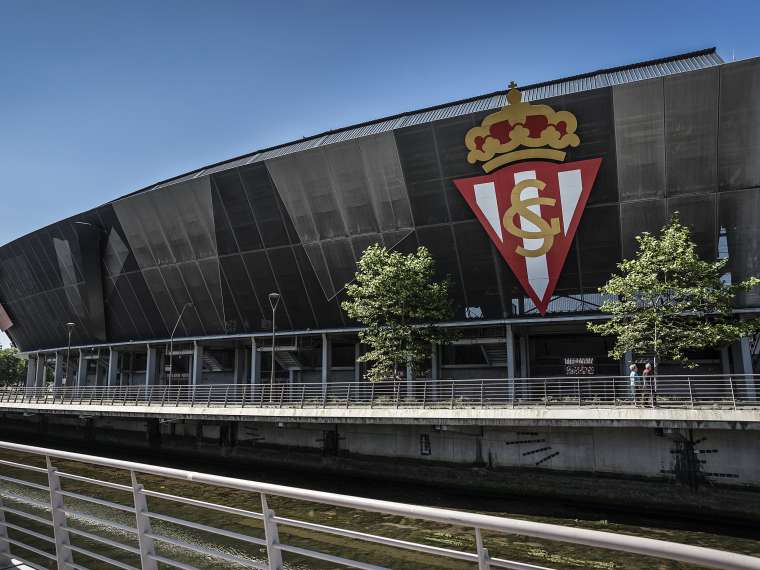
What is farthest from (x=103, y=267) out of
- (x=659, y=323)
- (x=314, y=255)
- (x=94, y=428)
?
(x=659, y=323)

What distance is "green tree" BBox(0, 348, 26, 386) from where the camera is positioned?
9800 cm

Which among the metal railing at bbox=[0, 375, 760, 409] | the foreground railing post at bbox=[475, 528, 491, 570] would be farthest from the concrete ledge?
the foreground railing post at bbox=[475, 528, 491, 570]

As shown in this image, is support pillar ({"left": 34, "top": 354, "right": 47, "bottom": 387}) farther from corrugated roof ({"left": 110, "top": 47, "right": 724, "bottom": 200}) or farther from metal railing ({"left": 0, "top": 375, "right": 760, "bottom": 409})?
corrugated roof ({"left": 110, "top": 47, "right": 724, "bottom": 200})

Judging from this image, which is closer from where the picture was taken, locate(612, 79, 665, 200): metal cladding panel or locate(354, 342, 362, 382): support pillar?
locate(612, 79, 665, 200): metal cladding panel

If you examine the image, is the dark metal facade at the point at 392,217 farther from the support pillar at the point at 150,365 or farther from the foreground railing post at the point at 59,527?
the foreground railing post at the point at 59,527

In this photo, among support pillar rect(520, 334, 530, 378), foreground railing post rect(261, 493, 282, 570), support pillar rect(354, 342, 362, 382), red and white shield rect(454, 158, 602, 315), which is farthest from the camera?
support pillar rect(354, 342, 362, 382)

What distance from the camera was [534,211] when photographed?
1117 inches

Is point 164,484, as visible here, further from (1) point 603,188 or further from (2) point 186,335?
(1) point 603,188

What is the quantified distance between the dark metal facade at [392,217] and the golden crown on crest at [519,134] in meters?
0.58

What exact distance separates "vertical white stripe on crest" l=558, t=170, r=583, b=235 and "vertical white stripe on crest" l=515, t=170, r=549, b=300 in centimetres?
125

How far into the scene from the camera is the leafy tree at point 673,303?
891 inches

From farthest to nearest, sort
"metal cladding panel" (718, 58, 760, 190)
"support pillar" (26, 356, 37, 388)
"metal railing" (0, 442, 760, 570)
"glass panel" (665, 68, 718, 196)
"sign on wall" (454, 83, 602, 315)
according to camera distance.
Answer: "support pillar" (26, 356, 37, 388) → "sign on wall" (454, 83, 602, 315) → "glass panel" (665, 68, 718, 196) → "metal cladding panel" (718, 58, 760, 190) → "metal railing" (0, 442, 760, 570)

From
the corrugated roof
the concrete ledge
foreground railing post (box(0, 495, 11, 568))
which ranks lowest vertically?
the concrete ledge

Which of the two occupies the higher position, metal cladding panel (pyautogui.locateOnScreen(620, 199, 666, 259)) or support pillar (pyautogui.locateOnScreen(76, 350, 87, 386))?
metal cladding panel (pyautogui.locateOnScreen(620, 199, 666, 259))
